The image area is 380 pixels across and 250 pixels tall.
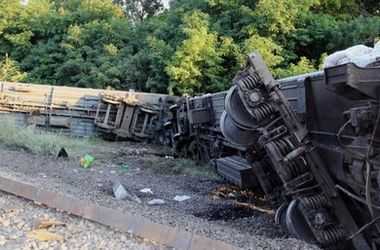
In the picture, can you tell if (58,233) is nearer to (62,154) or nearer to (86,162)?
(86,162)

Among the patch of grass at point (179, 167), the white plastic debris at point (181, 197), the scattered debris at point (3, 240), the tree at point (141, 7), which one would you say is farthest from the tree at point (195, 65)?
the tree at point (141, 7)

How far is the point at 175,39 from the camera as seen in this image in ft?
73.9

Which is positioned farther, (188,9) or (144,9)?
(144,9)

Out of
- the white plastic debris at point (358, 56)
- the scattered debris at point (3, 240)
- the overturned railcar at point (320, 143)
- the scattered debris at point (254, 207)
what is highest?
the white plastic debris at point (358, 56)

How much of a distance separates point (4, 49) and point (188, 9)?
38.8ft

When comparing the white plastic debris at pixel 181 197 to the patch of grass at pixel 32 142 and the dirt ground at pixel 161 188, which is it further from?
the patch of grass at pixel 32 142

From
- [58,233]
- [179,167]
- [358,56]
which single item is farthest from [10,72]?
[358,56]

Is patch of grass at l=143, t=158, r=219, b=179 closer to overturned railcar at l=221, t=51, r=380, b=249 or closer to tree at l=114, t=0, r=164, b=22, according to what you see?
overturned railcar at l=221, t=51, r=380, b=249

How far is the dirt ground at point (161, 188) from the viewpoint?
4809 millimetres

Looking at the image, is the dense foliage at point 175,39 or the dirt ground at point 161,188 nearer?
the dirt ground at point 161,188

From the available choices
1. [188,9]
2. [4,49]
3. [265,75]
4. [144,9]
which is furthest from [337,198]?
[144,9]

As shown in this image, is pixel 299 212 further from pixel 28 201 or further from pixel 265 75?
pixel 28 201

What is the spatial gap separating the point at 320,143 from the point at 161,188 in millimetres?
4716

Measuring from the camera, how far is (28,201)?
201 inches
